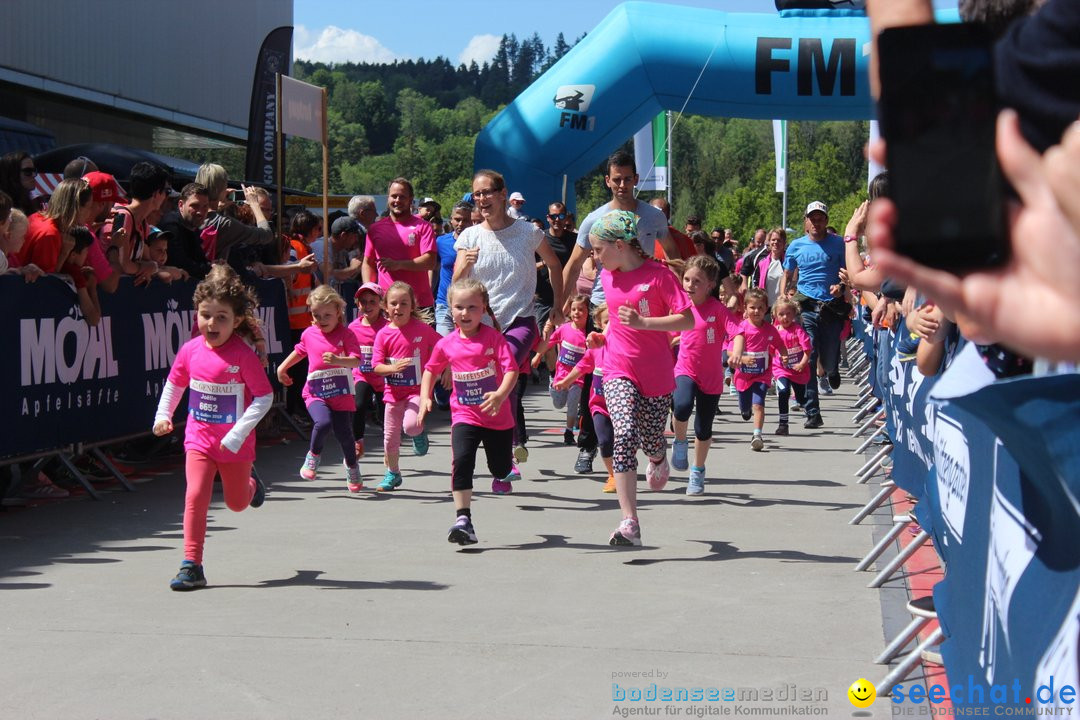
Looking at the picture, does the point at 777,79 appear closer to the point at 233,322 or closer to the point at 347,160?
the point at 233,322

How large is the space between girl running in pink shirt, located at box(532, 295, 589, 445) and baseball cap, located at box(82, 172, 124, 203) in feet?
11.6

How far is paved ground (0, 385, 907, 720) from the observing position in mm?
4766

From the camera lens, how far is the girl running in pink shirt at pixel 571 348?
38.1 feet

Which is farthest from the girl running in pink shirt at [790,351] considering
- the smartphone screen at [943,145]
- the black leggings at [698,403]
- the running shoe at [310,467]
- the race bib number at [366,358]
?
the smartphone screen at [943,145]

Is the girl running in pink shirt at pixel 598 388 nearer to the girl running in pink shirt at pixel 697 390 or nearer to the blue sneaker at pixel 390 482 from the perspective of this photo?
the girl running in pink shirt at pixel 697 390

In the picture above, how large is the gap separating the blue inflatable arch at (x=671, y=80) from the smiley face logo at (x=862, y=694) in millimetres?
14343

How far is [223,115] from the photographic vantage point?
39156mm

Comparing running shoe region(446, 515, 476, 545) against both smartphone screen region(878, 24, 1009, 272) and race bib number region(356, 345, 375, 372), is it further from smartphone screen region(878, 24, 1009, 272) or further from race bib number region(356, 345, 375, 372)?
smartphone screen region(878, 24, 1009, 272)

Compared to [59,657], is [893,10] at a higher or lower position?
→ higher

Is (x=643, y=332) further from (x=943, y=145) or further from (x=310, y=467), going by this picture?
(x=943, y=145)

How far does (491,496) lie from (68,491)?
116 inches

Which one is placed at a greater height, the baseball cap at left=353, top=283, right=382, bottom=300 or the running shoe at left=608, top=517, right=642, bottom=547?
the baseball cap at left=353, top=283, right=382, bottom=300

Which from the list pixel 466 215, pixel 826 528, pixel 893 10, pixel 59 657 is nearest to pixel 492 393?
pixel 826 528

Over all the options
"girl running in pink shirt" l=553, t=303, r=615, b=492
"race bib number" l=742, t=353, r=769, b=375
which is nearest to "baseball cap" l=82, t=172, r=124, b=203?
"girl running in pink shirt" l=553, t=303, r=615, b=492
